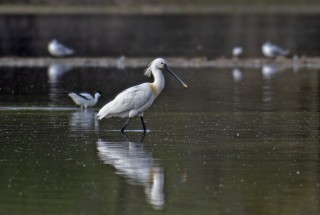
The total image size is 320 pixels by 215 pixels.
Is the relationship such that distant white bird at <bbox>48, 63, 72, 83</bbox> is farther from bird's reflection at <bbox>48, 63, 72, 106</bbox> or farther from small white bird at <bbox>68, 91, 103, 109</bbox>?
small white bird at <bbox>68, 91, 103, 109</bbox>

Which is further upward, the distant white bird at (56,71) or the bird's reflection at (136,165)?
the distant white bird at (56,71)

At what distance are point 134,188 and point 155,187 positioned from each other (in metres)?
0.28

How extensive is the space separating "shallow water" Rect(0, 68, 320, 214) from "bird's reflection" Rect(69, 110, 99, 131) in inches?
0.9

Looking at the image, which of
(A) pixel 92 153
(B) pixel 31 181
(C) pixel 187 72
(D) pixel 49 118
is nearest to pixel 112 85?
(C) pixel 187 72

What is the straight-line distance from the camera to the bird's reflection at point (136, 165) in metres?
13.2

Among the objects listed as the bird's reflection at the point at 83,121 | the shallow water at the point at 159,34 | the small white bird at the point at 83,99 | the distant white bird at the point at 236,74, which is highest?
the shallow water at the point at 159,34

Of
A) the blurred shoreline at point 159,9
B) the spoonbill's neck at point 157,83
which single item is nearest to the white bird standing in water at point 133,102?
the spoonbill's neck at point 157,83

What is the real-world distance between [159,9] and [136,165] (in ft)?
262

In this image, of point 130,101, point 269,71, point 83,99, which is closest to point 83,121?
point 130,101

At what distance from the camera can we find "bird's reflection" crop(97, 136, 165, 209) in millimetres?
13219

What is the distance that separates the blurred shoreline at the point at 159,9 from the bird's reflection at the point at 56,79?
158 ft

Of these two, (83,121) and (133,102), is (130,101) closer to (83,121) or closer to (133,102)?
(133,102)

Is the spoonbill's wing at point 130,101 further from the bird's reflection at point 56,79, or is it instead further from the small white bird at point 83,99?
the bird's reflection at point 56,79

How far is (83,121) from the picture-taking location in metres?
21.2
